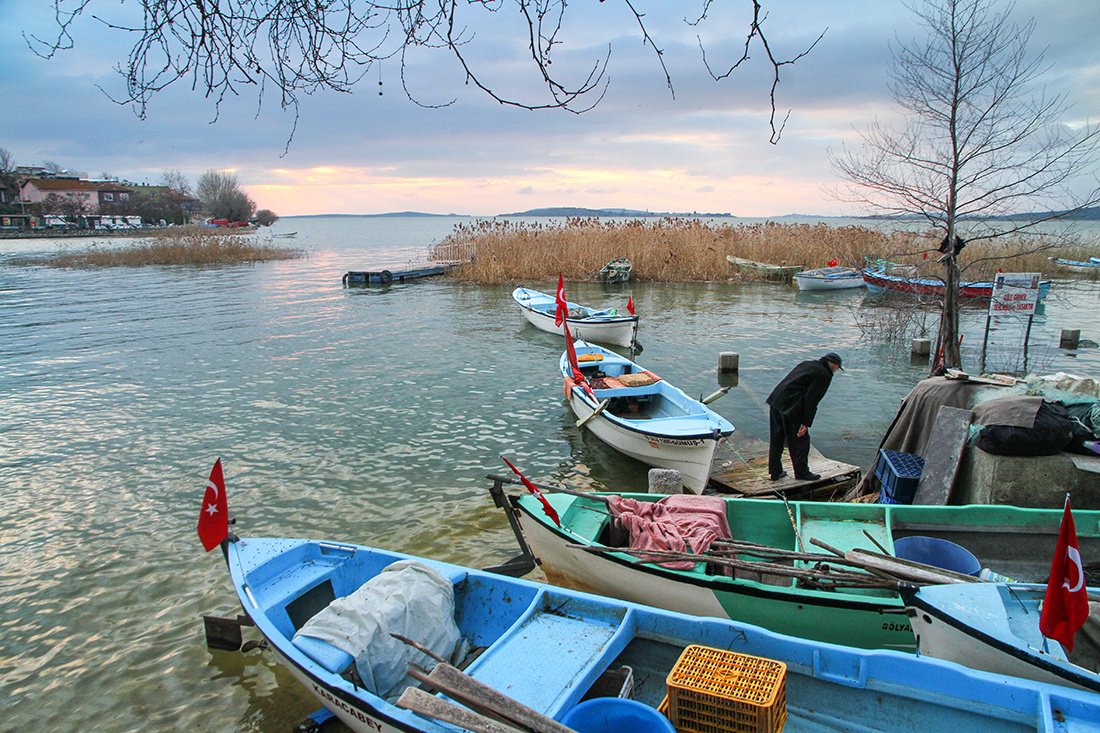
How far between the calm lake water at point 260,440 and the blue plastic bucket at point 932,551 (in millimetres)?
4248

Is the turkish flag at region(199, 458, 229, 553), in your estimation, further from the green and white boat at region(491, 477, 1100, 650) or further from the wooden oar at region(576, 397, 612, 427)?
the wooden oar at region(576, 397, 612, 427)

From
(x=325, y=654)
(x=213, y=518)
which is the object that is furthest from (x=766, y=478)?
(x=213, y=518)

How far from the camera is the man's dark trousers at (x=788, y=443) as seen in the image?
26.9ft

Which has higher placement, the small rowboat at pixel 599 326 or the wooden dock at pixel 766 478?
the small rowboat at pixel 599 326

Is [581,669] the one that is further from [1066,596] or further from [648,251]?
[648,251]

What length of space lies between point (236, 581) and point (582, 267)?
28.5 m

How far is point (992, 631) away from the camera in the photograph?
3.70 meters

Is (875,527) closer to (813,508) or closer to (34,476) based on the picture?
(813,508)

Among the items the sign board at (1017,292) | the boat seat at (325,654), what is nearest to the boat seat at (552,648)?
the boat seat at (325,654)

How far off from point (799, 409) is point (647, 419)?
108 inches

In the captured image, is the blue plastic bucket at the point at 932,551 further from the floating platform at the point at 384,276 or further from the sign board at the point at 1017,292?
the floating platform at the point at 384,276

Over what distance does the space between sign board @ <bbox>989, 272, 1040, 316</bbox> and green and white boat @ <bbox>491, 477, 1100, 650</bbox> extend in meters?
8.56

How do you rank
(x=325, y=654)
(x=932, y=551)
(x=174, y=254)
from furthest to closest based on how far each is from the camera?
(x=174, y=254)
(x=932, y=551)
(x=325, y=654)

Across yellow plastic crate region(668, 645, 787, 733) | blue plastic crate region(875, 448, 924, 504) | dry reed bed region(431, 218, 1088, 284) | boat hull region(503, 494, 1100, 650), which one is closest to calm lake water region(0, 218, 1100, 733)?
boat hull region(503, 494, 1100, 650)
